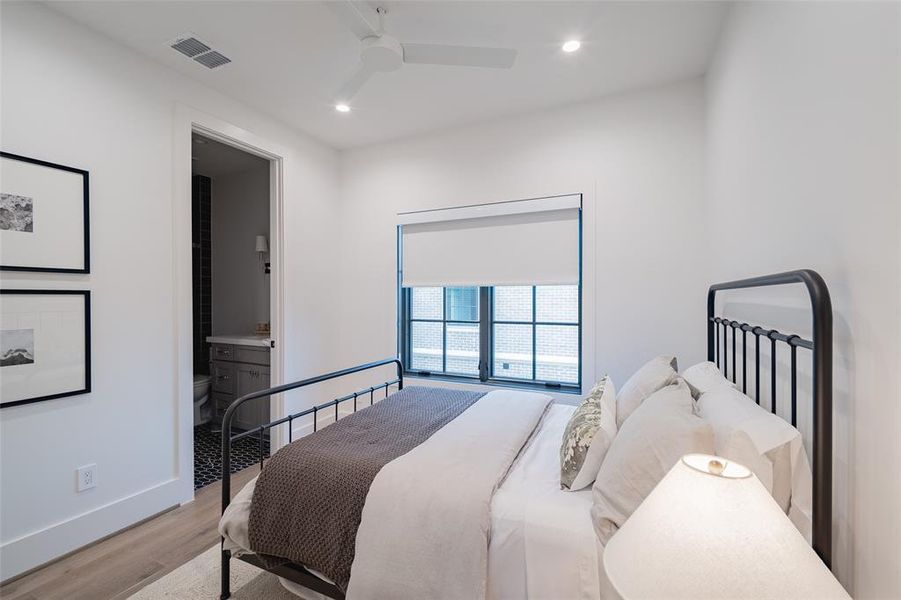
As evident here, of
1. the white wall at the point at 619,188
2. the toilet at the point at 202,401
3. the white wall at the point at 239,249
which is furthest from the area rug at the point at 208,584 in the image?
the white wall at the point at 239,249

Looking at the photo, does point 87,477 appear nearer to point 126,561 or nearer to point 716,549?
point 126,561

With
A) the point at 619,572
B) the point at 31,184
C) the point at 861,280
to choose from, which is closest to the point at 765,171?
the point at 861,280

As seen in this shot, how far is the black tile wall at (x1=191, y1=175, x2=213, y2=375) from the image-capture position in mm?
4430

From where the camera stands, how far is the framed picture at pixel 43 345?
6.15ft

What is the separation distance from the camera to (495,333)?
3457mm

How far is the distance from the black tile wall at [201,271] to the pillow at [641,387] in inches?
168

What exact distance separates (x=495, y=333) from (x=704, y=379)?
6.17ft

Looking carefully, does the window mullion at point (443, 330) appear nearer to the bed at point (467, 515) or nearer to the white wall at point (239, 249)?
the bed at point (467, 515)

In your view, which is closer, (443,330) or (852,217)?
(852,217)

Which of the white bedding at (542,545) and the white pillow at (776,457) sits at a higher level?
the white pillow at (776,457)

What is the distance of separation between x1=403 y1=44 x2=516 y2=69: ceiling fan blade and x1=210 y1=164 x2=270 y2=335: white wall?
9.22 ft

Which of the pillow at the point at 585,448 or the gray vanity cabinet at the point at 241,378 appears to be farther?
the gray vanity cabinet at the point at 241,378

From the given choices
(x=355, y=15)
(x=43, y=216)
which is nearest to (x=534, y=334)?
(x=355, y=15)

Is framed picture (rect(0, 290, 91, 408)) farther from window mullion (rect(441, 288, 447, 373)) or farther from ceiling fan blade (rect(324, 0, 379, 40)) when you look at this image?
window mullion (rect(441, 288, 447, 373))
